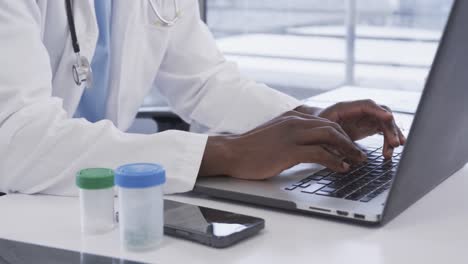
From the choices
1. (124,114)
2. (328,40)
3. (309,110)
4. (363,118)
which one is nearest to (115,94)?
(124,114)

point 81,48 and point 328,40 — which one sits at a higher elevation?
point 81,48

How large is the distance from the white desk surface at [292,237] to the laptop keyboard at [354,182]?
50mm

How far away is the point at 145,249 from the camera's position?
74 centimetres

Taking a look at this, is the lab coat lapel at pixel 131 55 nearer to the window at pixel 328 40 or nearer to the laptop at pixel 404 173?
the laptop at pixel 404 173

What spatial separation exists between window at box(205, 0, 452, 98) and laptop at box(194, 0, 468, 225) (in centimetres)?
381

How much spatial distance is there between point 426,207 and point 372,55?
478 centimetres

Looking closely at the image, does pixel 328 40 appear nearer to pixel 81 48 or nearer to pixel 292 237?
pixel 81 48

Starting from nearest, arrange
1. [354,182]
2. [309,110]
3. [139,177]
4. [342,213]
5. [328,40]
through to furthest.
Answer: [139,177] → [342,213] → [354,182] → [309,110] → [328,40]

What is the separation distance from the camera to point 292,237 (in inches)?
30.7

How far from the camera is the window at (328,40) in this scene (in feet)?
17.0

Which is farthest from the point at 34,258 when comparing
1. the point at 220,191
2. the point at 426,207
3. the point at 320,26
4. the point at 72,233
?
the point at 320,26

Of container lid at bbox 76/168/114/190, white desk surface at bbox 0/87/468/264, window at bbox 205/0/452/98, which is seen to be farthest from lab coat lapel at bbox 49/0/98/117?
window at bbox 205/0/452/98

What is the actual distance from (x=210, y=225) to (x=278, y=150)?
0.64ft

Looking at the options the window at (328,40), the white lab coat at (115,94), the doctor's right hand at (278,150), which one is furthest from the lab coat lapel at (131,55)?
the window at (328,40)
